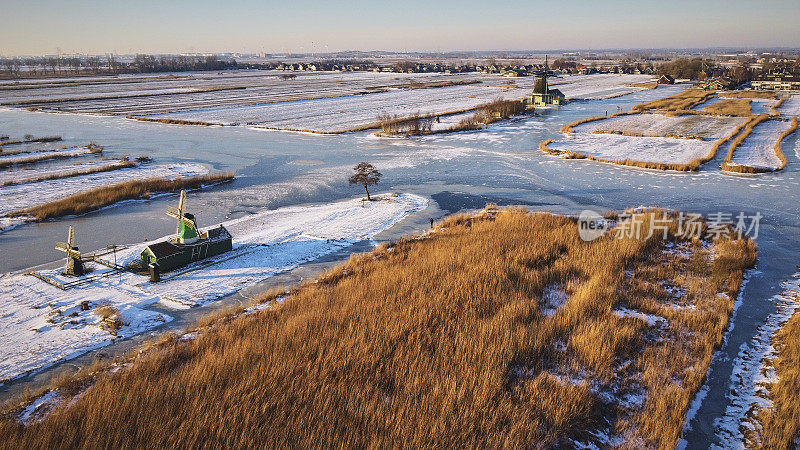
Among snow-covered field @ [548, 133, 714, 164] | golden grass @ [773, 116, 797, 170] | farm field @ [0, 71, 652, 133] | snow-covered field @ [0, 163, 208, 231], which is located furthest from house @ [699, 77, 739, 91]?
snow-covered field @ [0, 163, 208, 231]

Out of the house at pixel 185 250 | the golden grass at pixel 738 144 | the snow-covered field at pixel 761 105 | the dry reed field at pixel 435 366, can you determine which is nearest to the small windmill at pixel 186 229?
the house at pixel 185 250

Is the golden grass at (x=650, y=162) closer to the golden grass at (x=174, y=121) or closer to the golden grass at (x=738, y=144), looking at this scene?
the golden grass at (x=738, y=144)

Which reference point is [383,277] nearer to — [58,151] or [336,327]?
[336,327]

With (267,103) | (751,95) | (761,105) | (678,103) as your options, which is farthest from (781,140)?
(267,103)

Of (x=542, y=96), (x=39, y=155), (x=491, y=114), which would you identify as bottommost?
(x=39, y=155)

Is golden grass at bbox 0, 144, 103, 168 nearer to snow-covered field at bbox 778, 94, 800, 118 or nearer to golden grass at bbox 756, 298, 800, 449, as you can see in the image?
golden grass at bbox 756, 298, 800, 449

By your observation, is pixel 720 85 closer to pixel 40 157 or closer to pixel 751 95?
pixel 751 95
